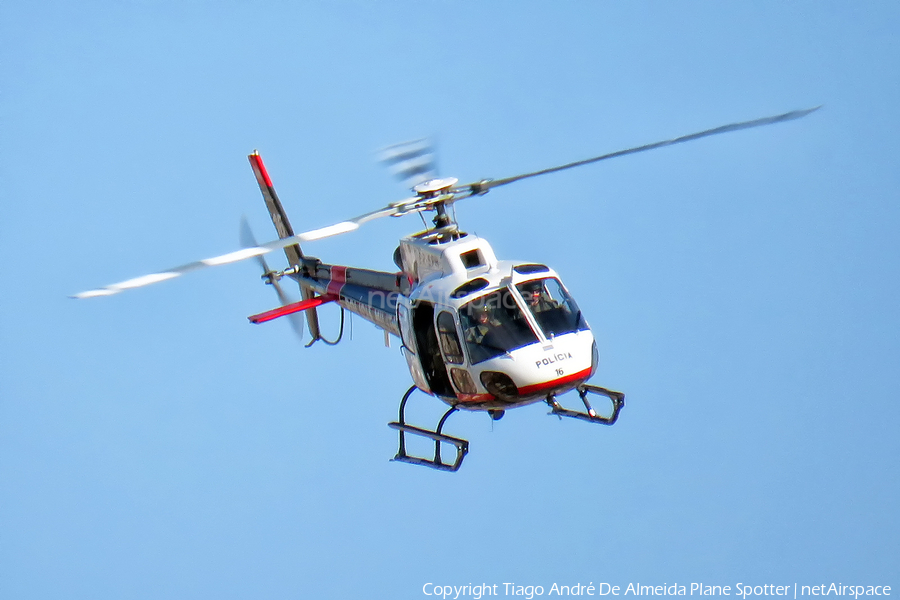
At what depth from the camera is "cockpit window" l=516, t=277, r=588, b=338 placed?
1113 cm

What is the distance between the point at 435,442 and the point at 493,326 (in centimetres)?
179

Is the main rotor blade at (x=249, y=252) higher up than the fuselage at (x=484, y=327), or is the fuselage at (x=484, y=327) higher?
the main rotor blade at (x=249, y=252)

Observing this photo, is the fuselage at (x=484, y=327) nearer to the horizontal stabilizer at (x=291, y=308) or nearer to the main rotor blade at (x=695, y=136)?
the main rotor blade at (x=695, y=136)

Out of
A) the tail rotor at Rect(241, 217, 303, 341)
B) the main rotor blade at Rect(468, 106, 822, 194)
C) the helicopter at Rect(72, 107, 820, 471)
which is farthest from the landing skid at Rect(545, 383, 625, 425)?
the tail rotor at Rect(241, 217, 303, 341)

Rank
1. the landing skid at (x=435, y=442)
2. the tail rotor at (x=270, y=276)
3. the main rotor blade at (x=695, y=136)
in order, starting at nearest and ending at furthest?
the main rotor blade at (x=695, y=136) < the landing skid at (x=435, y=442) < the tail rotor at (x=270, y=276)

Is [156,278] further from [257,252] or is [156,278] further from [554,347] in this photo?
[554,347]

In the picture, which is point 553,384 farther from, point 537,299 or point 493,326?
point 537,299

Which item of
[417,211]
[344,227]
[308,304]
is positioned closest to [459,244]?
[417,211]

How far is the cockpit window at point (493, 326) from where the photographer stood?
11.0 m

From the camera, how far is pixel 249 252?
995 centimetres

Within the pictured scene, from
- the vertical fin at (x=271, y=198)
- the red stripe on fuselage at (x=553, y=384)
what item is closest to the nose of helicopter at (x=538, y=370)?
the red stripe on fuselage at (x=553, y=384)

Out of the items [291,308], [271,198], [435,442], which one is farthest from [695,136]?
[271,198]

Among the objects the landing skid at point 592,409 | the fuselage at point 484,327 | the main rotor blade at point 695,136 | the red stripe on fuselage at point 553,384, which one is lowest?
the landing skid at point 592,409

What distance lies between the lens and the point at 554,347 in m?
10.9
